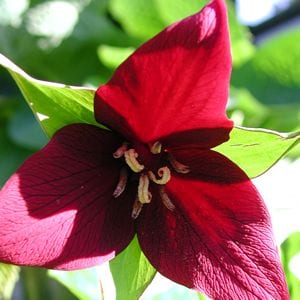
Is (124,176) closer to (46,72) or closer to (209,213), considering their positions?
(209,213)

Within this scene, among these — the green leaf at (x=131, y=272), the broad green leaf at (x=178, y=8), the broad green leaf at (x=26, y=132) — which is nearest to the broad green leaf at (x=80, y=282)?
the green leaf at (x=131, y=272)

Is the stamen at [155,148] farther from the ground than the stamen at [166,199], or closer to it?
farther from the ground

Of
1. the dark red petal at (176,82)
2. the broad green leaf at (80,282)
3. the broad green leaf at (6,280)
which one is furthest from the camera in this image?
the broad green leaf at (6,280)

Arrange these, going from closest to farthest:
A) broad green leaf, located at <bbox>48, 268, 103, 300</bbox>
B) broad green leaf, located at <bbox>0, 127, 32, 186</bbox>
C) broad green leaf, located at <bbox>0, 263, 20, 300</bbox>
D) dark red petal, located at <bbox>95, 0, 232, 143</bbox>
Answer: dark red petal, located at <bbox>95, 0, 232, 143</bbox>
broad green leaf, located at <bbox>48, 268, 103, 300</bbox>
broad green leaf, located at <bbox>0, 263, 20, 300</bbox>
broad green leaf, located at <bbox>0, 127, 32, 186</bbox>

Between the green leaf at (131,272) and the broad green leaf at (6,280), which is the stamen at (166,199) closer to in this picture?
the green leaf at (131,272)

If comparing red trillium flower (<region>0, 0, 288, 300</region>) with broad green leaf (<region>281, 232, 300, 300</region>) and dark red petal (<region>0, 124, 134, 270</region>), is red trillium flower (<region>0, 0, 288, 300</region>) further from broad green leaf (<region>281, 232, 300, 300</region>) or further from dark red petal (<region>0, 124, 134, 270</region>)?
broad green leaf (<region>281, 232, 300, 300</region>)

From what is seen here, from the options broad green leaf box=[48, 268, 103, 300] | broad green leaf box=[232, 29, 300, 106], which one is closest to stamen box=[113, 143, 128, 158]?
broad green leaf box=[48, 268, 103, 300]

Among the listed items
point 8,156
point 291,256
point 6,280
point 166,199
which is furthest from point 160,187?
point 8,156
